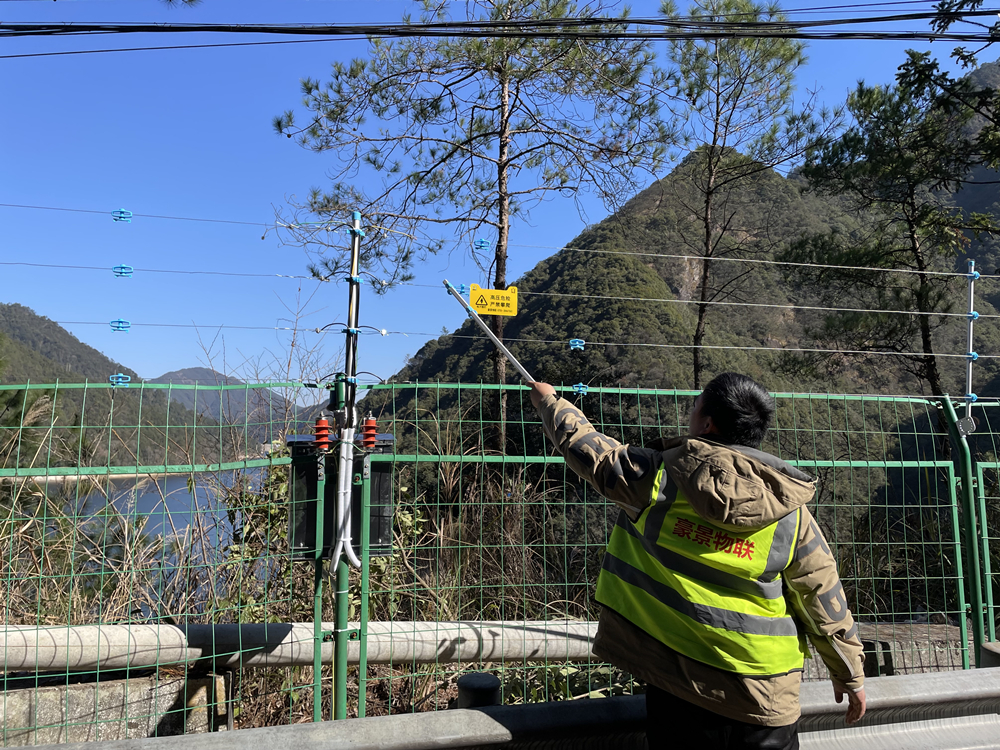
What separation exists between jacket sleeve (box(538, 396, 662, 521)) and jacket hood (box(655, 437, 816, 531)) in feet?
0.27

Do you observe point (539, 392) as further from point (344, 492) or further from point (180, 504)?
point (180, 504)

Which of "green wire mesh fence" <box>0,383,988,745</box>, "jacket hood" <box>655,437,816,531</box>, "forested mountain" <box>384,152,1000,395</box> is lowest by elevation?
"green wire mesh fence" <box>0,383,988,745</box>

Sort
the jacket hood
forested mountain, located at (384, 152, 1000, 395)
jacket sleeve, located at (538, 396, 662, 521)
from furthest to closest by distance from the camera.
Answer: forested mountain, located at (384, 152, 1000, 395) < jacket sleeve, located at (538, 396, 662, 521) < the jacket hood

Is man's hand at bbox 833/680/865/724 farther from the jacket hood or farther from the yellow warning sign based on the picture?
the yellow warning sign

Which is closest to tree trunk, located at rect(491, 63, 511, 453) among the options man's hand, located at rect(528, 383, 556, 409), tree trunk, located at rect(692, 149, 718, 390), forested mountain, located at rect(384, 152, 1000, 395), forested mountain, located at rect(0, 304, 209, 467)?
forested mountain, located at rect(384, 152, 1000, 395)

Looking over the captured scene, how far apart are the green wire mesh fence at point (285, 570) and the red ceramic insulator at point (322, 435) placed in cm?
11

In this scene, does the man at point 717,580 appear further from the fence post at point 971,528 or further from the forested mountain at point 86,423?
the fence post at point 971,528

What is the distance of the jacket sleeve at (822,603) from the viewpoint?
202cm

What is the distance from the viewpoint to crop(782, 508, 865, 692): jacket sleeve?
2023 mm

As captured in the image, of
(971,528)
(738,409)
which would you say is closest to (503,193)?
(971,528)

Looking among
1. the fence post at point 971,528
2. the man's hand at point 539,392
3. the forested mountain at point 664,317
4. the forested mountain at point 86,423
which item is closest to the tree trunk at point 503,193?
the forested mountain at point 664,317

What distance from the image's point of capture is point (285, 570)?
A: 423 centimetres

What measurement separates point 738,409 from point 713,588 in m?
0.51

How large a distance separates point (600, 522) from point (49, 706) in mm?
3473
